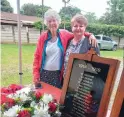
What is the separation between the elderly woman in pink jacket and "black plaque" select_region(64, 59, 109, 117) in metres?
0.49

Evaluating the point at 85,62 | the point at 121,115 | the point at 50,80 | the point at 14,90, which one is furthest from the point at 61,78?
the point at 121,115

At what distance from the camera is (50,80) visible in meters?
1.35

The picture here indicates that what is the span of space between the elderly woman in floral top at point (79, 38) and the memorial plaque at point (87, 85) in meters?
0.36

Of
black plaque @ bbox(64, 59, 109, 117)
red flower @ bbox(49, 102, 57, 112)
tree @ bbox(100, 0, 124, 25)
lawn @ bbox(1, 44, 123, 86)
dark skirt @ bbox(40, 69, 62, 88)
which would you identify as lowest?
lawn @ bbox(1, 44, 123, 86)

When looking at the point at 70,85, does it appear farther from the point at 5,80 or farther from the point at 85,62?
the point at 5,80

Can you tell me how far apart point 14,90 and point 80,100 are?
0.28 metres

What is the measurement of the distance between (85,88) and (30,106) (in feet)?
0.58

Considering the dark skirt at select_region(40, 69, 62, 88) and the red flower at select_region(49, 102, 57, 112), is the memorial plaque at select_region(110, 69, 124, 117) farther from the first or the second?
the dark skirt at select_region(40, 69, 62, 88)

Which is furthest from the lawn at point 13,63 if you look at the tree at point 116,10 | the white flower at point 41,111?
the white flower at point 41,111

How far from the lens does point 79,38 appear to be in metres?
1.19

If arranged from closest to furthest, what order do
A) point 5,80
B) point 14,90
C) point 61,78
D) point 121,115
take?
point 121,115 → point 14,90 → point 61,78 → point 5,80

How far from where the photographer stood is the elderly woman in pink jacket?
127 cm

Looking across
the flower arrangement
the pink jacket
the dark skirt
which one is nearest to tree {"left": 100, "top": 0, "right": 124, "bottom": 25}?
the pink jacket

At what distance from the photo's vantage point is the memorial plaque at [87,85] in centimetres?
67
